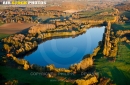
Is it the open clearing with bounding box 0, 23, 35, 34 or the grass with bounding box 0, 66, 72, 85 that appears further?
the open clearing with bounding box 0, 23, 35, 34

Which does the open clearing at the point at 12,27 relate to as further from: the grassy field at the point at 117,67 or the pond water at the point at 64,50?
the grassy field at the point at 117,67

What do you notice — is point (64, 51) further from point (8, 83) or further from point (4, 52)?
point (8, 83)

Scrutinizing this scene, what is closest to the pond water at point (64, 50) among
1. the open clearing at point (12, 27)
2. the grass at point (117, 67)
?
the grass at point (117, 67)

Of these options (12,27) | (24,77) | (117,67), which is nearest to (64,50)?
(117,67)

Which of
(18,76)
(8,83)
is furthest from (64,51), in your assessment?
(8,83)

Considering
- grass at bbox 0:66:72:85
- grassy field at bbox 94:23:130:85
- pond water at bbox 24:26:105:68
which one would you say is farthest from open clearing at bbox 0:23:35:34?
grassy field at bbox 94:23:130:85

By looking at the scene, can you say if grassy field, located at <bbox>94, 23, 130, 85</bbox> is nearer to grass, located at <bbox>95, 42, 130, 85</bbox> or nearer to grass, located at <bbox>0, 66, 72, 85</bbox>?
grass, located at <bbox>95, 42, 130, 85</bbox>

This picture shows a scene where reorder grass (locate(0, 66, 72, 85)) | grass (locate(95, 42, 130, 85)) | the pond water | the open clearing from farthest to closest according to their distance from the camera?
the open clearing → the pond water → grass (locate(95, 42, 130, 85)) → grass (locate(0, 66, 72, 85))
